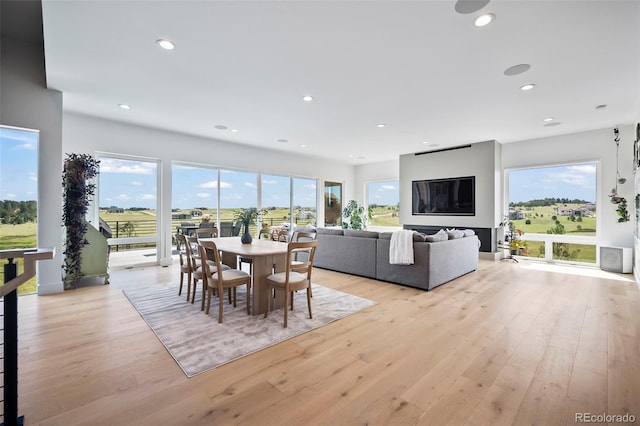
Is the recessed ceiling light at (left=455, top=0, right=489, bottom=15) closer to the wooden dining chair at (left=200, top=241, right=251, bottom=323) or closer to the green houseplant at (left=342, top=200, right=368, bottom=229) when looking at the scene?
the wooden dining chair at (left=200, top=241, right=251, bottom=323)

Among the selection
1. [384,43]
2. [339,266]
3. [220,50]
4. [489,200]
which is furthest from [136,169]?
[489,200]

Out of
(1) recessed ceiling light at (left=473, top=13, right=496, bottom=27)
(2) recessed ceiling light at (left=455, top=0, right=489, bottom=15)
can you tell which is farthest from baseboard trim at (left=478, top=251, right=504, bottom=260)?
(2) recessed ceiling light at (left=455, top=0, right=489, bottom=15)

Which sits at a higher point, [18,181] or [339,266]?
[18,181]

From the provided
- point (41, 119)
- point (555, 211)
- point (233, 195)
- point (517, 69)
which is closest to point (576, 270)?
point (555, 211)

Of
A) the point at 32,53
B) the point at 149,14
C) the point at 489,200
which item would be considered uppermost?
the point at 32,53

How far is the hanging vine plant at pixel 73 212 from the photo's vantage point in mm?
4277

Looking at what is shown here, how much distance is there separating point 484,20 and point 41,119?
5.50m

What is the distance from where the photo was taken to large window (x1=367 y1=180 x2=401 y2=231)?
930 cm

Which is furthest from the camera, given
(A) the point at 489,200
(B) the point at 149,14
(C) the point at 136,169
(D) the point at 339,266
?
(A) the point at 489,200

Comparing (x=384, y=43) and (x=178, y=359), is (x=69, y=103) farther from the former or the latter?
(x=384, y=43)

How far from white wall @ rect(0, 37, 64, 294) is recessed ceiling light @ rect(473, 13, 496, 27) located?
531 cm

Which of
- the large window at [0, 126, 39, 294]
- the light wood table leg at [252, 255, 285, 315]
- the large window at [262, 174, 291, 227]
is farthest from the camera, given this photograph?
the large window at [262, 174, 291, 227]

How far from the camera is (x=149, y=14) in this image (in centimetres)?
236

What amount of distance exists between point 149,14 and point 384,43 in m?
2.10
